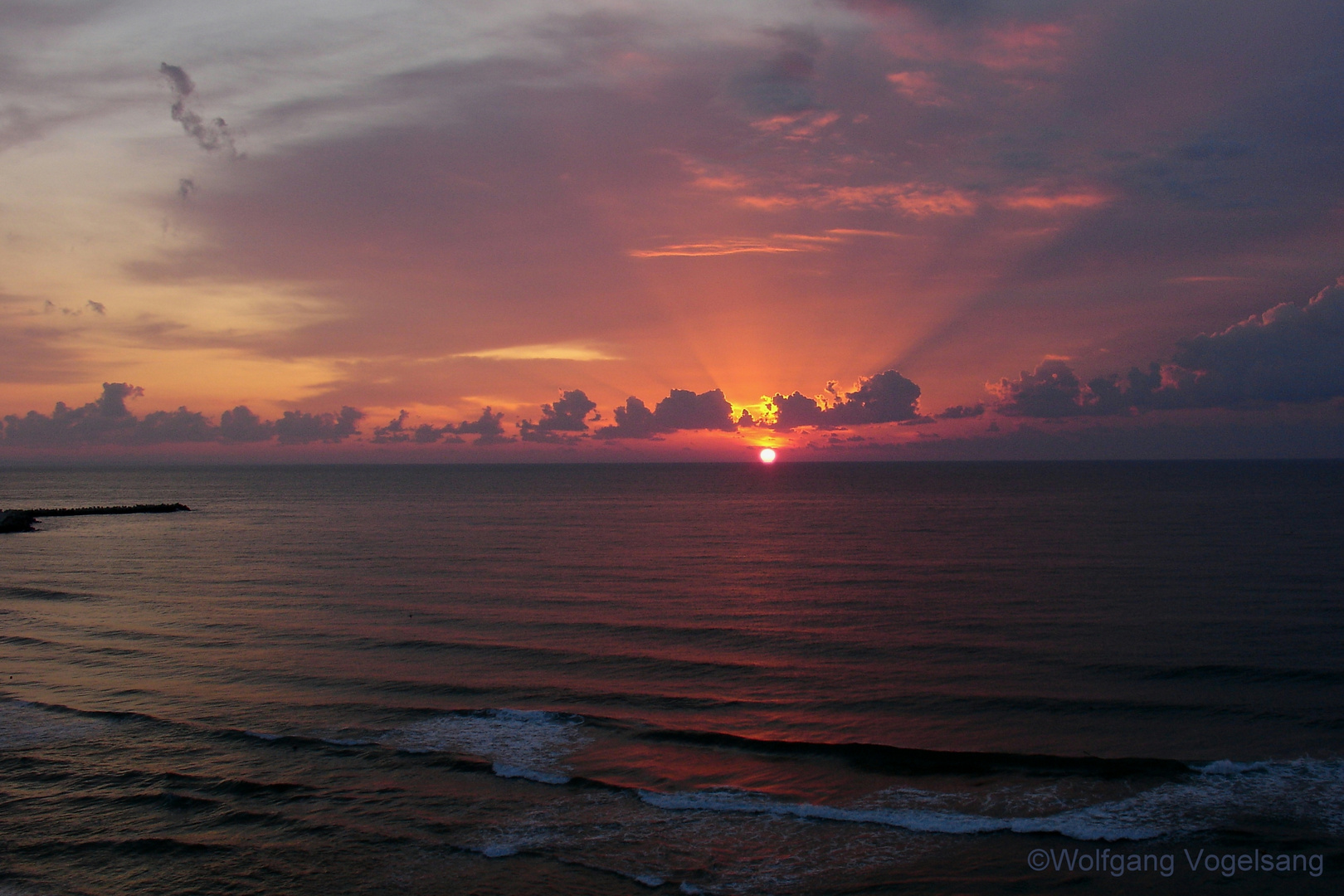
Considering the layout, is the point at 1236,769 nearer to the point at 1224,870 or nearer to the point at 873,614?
the point at 1224,870

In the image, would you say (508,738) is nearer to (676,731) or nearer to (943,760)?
(676,731)

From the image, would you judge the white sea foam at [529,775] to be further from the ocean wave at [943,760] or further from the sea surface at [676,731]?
the ocean wave at [943,760]

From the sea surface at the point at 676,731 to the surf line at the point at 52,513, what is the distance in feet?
130

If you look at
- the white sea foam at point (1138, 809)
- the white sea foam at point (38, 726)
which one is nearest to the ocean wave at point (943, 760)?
the white sea foam at point (1138, 809)

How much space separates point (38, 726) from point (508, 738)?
36.9ft

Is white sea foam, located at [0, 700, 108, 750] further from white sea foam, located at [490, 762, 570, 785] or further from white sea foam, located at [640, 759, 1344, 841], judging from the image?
white sea foam, located at [640, 759, 1344, 841]

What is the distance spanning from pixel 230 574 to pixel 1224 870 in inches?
1831

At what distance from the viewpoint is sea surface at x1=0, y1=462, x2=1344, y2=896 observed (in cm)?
1320

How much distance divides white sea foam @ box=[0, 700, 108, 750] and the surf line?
72.1 m

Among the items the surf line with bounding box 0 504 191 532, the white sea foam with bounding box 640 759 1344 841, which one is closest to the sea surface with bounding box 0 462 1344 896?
the white sea foam with bounding box 640 759 1344 841

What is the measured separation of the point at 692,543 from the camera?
209 ft

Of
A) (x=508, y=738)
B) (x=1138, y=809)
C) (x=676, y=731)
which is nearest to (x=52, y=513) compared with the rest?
(x=508, y=738)

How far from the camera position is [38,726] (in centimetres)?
1938

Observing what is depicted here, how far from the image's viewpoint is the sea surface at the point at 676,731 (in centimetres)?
1320
